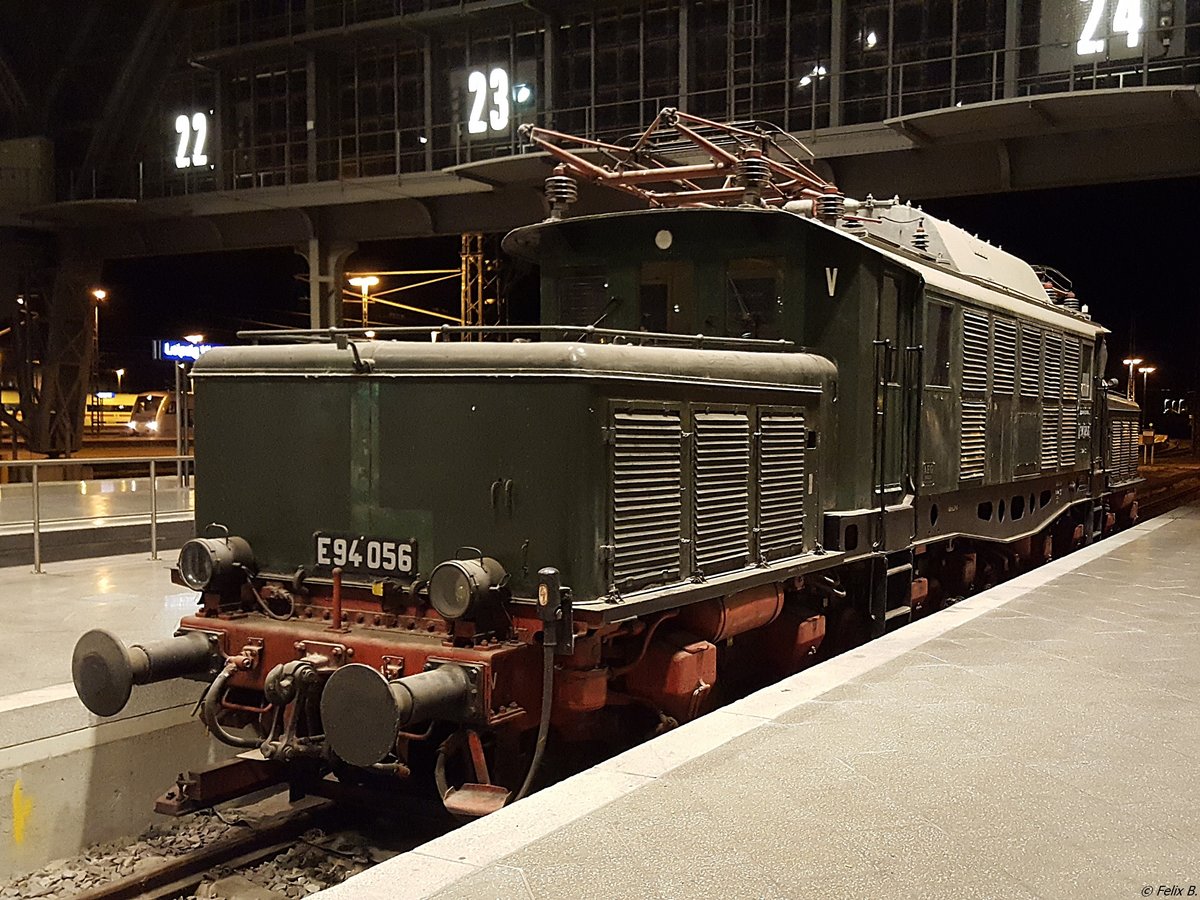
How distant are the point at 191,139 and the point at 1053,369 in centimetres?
2328

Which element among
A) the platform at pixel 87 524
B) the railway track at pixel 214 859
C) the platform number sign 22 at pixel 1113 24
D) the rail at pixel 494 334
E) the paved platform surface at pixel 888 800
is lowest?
the railway track at pixel 214 859

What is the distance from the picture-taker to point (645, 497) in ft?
17.4

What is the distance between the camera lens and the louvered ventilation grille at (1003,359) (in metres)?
9.55

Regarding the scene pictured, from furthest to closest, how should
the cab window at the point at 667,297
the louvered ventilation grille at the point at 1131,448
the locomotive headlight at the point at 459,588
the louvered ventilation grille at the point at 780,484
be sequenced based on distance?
the louvered ventilation grille at the point at 1131,448, the cab window at the point at 667,297, the louvered ventilation grille at the point at 780,484, the locomotive headlight at the point at 459,588

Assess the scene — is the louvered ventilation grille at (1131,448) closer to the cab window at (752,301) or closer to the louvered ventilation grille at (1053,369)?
the louvered ventilation grille at (1053,369)

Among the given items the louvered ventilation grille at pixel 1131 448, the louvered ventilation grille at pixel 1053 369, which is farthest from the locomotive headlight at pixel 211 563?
the louvered ventilation grille at pixel 1131 448

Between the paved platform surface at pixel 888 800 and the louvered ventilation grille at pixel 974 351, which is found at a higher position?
the louvered ventilation grille at pixel 974 351

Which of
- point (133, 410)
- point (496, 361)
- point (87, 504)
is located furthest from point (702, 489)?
point (133, 410)

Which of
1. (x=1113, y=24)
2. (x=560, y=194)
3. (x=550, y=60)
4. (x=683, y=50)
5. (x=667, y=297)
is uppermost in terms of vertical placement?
(x=550, y=60)

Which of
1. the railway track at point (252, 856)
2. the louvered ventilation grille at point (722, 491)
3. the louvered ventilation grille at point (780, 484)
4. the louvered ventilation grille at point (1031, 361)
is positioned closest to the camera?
the railway track at point (252, 856)

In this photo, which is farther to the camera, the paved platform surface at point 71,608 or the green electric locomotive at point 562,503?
the paved platform surface at point 71,608

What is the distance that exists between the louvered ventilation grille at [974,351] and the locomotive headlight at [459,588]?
17.7ft

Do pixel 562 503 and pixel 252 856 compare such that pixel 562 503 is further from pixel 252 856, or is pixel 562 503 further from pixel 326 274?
pixel 326 274

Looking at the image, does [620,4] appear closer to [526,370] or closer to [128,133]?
[128,133]
